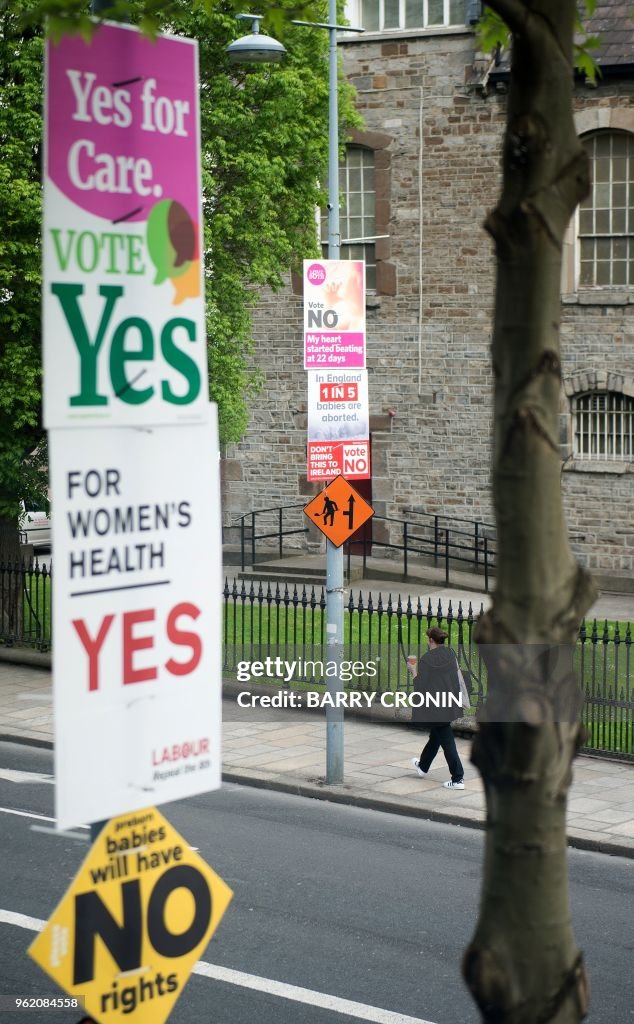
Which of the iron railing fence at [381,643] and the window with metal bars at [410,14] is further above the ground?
the window with metal bars at [410,14]

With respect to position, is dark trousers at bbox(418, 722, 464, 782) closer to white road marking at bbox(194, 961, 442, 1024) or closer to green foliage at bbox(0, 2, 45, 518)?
white road marking at bbox(194, 961, 442, 1024)

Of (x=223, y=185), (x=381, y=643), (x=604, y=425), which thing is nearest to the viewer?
(x=381, y=643)

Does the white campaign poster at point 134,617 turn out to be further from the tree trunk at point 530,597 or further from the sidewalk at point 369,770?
the sidewalk at point 369,770

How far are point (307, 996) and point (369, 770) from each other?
20.9 feet

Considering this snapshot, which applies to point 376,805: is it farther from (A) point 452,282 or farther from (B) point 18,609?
(A) point 452,282

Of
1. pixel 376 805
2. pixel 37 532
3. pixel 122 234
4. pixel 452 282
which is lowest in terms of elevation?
pixel 376 805

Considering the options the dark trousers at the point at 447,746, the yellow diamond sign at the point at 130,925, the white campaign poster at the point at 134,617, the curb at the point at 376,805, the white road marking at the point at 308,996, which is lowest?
the curb at the point at 376,805

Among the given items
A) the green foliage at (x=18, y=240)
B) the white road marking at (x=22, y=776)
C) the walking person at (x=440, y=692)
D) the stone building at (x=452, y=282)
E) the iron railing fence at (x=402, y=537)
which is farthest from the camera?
the iron railing fence at (x=402, y=537)

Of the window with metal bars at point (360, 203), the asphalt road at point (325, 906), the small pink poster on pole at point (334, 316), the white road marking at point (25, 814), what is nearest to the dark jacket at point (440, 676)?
the asphalt road at point (325, 906)

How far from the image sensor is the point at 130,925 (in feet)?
14.5

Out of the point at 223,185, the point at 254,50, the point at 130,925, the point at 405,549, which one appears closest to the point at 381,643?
the point at 405,549

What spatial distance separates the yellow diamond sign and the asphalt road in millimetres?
3991

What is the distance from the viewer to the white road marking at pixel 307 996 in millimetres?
8336

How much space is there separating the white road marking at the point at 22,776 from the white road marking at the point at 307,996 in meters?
5.58
